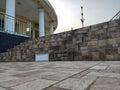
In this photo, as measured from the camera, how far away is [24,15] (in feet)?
32.9

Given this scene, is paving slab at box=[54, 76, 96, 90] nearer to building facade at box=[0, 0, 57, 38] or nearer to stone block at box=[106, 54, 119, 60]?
stone block at box=[106, 54, 119, 60]

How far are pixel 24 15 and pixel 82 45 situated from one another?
295 inches

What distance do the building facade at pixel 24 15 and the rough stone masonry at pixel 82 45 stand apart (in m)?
1.70

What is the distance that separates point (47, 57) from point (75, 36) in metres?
1.27

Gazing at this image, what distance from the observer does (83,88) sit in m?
0.93

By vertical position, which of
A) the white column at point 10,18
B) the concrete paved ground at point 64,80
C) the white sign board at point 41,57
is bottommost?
the concrete paved ground at point 64,80

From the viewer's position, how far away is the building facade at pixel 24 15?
5983 millimetres

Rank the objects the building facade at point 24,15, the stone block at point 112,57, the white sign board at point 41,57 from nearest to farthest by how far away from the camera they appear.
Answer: the stone block at point 112,57, the white sign board at point 41,57, the building facade at point 24,15

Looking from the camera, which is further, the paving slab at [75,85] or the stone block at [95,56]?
the stone block at [95,56]

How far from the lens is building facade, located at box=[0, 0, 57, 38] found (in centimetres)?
598

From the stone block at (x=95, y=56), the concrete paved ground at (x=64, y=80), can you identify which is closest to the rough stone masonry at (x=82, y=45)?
the stone block at (x=95, y=56)

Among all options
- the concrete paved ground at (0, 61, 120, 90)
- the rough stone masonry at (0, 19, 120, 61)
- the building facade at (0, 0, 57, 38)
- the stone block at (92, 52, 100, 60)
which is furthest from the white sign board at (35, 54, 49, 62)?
the concrete paved ground at (0, 61, 120, 90)

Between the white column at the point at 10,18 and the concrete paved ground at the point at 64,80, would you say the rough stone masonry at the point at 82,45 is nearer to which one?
the white column at the point at 10,18

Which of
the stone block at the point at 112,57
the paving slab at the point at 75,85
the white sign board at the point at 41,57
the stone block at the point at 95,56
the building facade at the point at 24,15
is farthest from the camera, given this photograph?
the building facade at the point at 24,15
